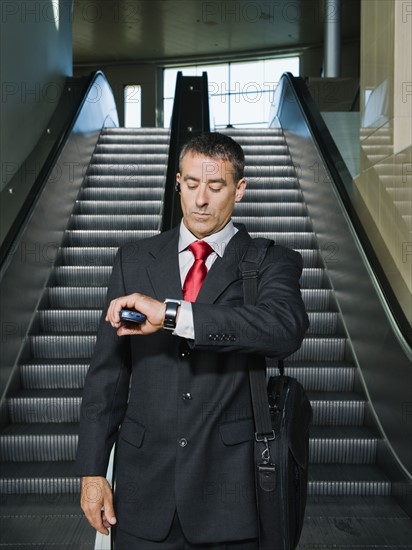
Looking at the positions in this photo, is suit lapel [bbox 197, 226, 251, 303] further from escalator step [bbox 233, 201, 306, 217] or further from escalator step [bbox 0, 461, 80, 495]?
escalator step [bbox 233, 201, 306, 217]

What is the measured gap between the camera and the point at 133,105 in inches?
1001

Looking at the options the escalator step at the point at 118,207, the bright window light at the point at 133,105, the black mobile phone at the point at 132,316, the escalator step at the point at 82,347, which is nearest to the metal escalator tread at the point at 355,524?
the escalator step at the point at 82,347

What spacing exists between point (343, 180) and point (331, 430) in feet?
9.75

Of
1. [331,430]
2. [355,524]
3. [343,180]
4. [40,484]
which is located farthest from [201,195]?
[343,180]

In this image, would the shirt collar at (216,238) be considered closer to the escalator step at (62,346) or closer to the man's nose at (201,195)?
the man's nose at (201,195)

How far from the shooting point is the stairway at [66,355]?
3.79 meters

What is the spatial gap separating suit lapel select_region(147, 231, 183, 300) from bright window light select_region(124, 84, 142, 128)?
2315cm

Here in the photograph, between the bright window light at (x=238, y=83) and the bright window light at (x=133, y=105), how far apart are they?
1.02 metres

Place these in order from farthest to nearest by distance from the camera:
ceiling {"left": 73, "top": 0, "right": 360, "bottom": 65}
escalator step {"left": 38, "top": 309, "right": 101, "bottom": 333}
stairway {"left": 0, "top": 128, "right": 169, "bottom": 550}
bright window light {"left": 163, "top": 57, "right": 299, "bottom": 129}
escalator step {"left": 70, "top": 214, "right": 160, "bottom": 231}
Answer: bright window light {"left": 163, "top": 57, "right": 299, "bottom": 129} → ceiling {"left": 73, "top": 0, "right": 360, "bottom": 65} → escalator step {"left": 70, "top": 214, "right": 160, "bottom": 231} → escalator step {"left": 38, "top": 309, "right": 101, "bottom": 333} → stairway {"left": 0, "top": 128, "right": 169, "bottom": 550}

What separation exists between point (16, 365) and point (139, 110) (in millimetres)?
21401

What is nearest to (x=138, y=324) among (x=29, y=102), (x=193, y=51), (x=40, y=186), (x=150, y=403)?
(x=150, y=403)

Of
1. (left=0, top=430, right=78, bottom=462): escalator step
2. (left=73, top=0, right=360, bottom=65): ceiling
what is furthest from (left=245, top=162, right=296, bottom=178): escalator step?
(left=73, top=0, right=360, bottom=65): ceiling

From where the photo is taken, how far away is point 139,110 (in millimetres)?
25328

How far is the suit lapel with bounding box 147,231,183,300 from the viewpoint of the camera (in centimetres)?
181
